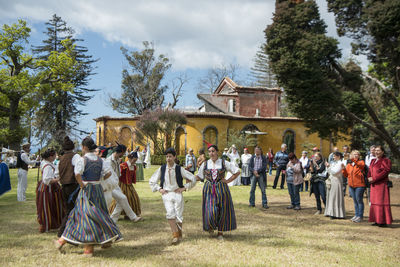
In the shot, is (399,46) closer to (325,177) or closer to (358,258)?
(325,177)

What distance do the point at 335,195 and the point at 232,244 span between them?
409cm

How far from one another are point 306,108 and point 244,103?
20721 millimetres

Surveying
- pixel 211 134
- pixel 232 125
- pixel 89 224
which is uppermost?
pixel 232 125

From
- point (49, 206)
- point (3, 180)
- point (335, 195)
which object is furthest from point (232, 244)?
point (3, 180)

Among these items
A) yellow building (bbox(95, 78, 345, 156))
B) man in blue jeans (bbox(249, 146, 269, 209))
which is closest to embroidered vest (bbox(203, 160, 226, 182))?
man in blue jeans (bbox(249, 146, 269, 209))

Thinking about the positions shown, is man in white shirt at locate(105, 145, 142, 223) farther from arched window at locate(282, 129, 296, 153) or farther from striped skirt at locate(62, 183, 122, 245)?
arched window at locate(282, 129, 296, 153)

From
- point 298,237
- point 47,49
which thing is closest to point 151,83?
→ point 47,49

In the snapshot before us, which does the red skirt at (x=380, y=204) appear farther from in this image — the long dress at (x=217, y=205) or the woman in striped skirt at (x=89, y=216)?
the woman in striped skirt at (x=89, y=216)

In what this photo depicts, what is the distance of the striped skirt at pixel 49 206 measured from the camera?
697cm

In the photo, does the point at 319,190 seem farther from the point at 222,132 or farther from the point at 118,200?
the point at 222,132

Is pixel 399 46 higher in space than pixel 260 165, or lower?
higher

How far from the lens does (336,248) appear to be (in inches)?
236

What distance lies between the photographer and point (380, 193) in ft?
26.6

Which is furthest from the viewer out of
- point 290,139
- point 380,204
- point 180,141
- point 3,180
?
point 290,139
